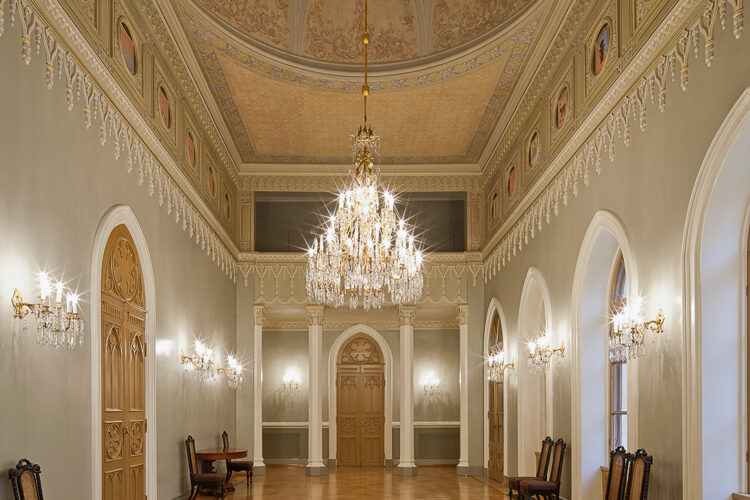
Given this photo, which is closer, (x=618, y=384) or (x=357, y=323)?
(x=618, y=384)

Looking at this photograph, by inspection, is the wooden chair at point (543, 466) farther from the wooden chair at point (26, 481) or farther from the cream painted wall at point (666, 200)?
the wooden chair at point (26, 481)

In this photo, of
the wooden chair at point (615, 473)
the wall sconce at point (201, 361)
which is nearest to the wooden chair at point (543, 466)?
the wooden chair at point (615, 473)

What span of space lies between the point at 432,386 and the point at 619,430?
41.4 ft

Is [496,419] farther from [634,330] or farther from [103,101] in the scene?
[103,101]

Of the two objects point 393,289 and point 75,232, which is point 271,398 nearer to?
point 393,289

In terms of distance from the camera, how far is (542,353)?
41.5 ft

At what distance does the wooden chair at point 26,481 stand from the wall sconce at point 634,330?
18.6ft

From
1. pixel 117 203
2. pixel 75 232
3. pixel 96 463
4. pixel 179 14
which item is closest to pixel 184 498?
pixel 96 463

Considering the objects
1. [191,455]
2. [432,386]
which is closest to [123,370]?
[191,455]

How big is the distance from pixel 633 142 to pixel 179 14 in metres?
6.85

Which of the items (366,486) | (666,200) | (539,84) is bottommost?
(366,486)

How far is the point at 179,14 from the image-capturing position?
1174 centimetres

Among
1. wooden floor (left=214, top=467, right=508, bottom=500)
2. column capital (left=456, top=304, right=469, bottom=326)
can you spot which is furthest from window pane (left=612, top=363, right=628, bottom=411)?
column capital (left=456, top=304, right=469, bottom=326)

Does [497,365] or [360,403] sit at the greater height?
[497,365]
